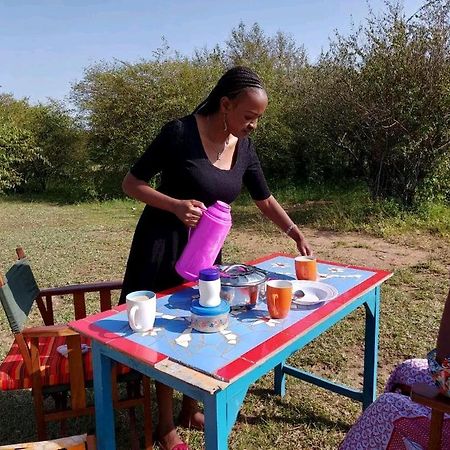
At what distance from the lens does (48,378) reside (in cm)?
188

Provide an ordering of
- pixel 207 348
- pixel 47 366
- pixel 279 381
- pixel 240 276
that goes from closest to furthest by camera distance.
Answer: pixel 207 348
pixel 240 276
pixel 47 366
pixel 279 381

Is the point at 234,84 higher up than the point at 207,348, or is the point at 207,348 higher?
the point at 234,84

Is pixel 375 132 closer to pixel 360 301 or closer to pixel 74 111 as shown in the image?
pixel 360 301

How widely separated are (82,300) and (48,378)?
447 mm

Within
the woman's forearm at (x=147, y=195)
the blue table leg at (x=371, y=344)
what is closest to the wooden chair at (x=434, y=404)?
the blue table leg at (x=371, y=344)

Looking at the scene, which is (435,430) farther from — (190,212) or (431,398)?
(190,212)

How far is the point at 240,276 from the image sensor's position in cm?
166

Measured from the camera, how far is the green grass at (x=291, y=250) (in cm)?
238

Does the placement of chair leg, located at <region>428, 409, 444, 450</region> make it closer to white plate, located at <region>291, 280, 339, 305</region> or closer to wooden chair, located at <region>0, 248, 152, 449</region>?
white plate, located at <region>291, 280, 339, 305</region>


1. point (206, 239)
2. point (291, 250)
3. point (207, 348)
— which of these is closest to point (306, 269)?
point (206, 239)

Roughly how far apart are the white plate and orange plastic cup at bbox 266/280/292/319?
0.14 metres

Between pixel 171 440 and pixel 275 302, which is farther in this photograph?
pixel 171 440

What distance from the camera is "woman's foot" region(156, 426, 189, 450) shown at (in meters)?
2.08

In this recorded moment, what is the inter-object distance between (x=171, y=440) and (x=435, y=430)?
1.24 m
